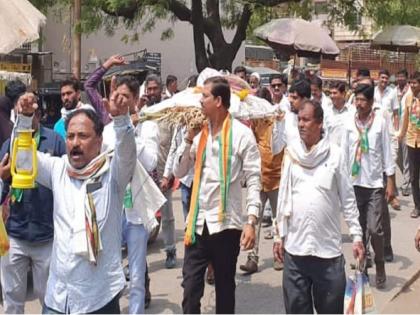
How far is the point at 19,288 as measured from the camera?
4348mm

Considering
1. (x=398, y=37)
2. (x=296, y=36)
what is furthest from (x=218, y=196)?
(x=398, y=37)

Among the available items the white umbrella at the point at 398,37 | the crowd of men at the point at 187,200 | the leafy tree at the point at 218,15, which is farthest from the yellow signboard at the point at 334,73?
the crowd of men at the point at 187,200

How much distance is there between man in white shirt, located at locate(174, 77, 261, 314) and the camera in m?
4.48

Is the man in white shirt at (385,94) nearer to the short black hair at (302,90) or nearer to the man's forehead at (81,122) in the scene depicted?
the short black hair at (302,90)

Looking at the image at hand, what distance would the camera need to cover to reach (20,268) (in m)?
4.33

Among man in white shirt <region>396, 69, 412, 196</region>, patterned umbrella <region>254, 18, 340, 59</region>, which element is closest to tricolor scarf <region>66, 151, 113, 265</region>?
man in white shirt <region>396, 69, 412, 196</region>

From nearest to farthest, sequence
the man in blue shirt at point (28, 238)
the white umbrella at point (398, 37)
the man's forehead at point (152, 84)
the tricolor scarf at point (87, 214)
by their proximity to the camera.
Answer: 1. the tricolor scarf at point (87, 214)
2. the man in blue shirt at point (28, 238)
3. the man's forehead at point (152, 84)
4. the white umbrella at point (398, 37)

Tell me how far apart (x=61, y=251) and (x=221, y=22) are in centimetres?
1241

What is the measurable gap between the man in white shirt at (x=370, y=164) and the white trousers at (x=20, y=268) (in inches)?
121

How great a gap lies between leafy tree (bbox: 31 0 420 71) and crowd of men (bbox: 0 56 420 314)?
25.9 ft

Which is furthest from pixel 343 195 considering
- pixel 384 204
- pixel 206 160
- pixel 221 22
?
pixel 221 22

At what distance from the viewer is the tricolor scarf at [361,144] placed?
6277mm

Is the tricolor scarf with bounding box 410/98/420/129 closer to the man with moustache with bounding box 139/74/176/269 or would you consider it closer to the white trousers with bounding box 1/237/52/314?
the man with moustache with bounding box 139/74/176/269

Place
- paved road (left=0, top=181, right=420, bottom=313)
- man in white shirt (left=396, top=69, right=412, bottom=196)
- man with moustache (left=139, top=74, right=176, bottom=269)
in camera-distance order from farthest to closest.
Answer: man in white shirt (left=396, top=69, right=412, bottom=196)
man with moustache (left=139, top=74, right=176, bottom=269)
paved road (left=0, top=181, right=420, bottom=313)
